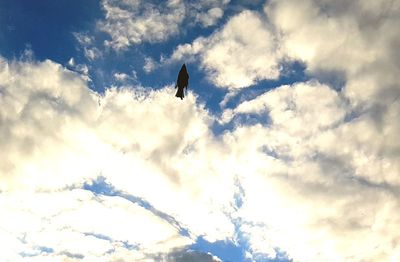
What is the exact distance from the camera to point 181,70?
1323cm

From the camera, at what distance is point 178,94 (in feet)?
42.3

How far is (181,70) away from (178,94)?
1499 mm

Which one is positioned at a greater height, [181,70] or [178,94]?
[181,70]
